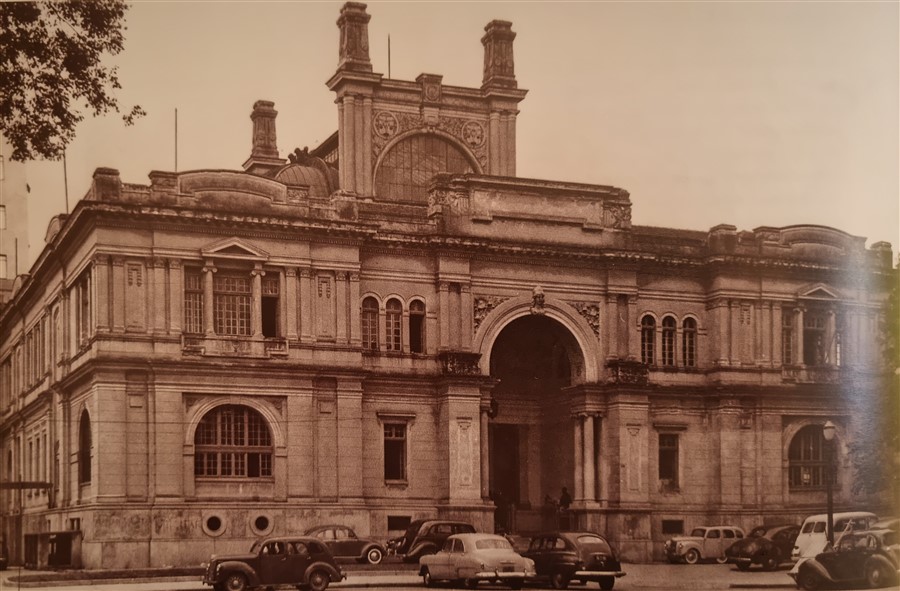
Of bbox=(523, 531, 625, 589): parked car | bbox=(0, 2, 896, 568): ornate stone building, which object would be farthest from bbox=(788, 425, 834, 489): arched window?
bbox=(523, 531, 625, 589): parked car

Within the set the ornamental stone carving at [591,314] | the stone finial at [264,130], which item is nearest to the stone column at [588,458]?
the ornamental stone carving at [591,314]

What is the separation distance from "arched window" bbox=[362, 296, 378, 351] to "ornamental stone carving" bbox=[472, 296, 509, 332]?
Result: 10.1 ft

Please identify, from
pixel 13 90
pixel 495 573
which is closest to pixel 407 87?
pixel 495 573

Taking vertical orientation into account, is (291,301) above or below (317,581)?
above

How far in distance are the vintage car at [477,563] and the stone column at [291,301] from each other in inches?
413

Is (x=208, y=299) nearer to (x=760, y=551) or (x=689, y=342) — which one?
(x=689, y=342)

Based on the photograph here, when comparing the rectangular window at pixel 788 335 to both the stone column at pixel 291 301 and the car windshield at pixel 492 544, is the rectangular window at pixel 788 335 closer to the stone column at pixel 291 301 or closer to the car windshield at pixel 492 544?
the stone column at pixel 291 301

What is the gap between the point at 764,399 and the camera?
1983 inches

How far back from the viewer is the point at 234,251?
4362 centimetres

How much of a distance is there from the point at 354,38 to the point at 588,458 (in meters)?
15.4

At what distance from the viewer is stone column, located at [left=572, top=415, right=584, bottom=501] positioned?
159 feet

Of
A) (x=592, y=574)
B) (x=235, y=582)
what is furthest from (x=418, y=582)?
(x=235, y=582)

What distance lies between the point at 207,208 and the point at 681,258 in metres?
15.9

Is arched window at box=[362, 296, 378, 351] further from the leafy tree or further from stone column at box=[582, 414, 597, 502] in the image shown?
the leafy tree
